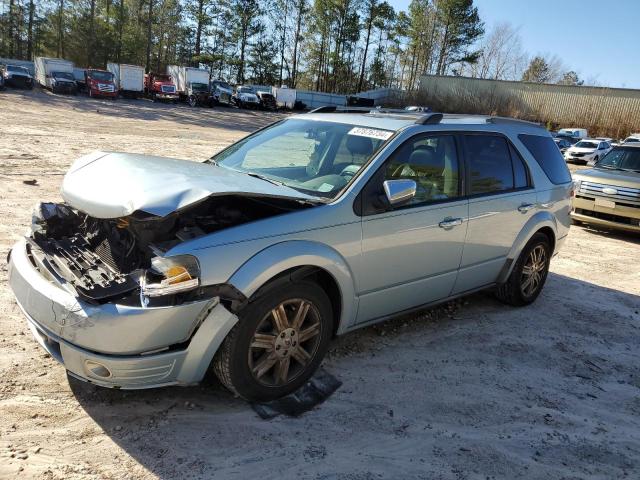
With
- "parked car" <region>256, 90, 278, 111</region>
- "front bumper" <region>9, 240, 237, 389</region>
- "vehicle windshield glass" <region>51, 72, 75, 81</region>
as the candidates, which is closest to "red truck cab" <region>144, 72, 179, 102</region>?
"vehicle windshield glass" <region>51, 72, 75, 81</region>

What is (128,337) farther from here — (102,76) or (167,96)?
(167,96)

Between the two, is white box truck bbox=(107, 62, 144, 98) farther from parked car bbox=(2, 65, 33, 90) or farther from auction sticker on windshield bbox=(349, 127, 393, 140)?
auction sticker on windshield bbox=(349, 127, 393, 140)

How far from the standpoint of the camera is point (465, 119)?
15.6 feet

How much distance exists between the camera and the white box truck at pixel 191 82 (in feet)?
138

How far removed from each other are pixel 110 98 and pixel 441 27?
4590 cm

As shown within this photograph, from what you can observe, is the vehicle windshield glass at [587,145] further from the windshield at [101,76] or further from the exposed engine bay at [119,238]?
the windshield at [101,76]

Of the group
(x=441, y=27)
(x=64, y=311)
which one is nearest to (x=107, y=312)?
(x=64, y=311)

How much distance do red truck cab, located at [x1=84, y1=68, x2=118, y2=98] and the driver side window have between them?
39617 millimetres

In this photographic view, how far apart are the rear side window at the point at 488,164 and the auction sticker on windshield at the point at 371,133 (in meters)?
0.89

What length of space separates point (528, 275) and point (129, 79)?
43.3m

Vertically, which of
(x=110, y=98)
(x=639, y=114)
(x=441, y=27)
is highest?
(x=441, y=27)

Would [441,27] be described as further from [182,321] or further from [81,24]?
[182,321]

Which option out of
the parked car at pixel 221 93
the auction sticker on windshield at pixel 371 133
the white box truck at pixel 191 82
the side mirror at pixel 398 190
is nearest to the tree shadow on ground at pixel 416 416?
the side mirror at pixel 398 190

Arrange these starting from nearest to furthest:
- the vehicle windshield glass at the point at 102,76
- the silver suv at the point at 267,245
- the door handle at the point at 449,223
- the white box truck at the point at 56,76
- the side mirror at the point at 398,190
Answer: the silver suv at the point at 267,245, the side mirror at the point at 398,190, the door handle at the point at 449,223, the white box truck at the point at 56,76, the vehicle windshield glass at the point at 102,76
